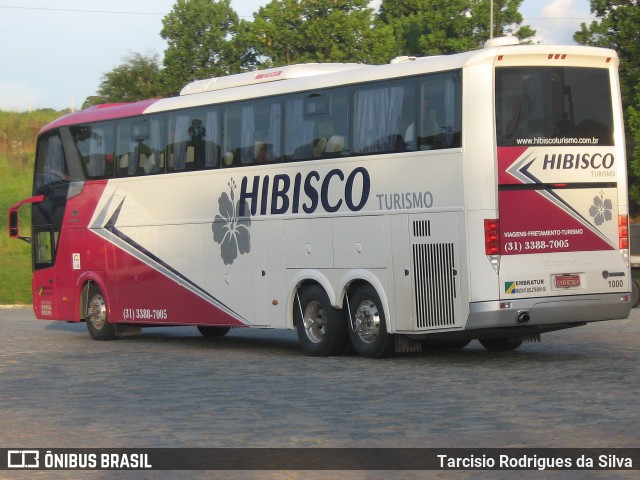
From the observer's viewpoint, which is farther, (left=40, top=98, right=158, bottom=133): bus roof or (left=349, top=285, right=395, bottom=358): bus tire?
(left=40, top=98, right=158, bottom=133): bus roof

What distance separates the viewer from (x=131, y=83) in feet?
216

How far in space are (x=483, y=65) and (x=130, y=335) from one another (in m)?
11.8

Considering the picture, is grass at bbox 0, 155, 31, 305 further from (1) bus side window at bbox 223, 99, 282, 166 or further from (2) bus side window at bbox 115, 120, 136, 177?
(1) bus side window at bbox 223, 99, 282, 166

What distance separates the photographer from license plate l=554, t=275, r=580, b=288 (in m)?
17.2

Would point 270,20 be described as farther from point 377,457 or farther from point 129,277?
point 377,457

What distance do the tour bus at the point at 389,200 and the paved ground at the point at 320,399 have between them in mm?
722

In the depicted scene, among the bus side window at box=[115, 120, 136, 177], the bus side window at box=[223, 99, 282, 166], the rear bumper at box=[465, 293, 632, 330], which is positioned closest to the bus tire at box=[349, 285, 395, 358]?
the rear bumper at box=[465, 293, 632, 330]

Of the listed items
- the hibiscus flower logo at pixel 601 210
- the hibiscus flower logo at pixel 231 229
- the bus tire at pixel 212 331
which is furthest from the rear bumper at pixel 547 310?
the bus tire at pixel 212 331

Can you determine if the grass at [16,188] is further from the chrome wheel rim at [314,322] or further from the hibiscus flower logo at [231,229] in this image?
the chrome wheel rim at [314,322]

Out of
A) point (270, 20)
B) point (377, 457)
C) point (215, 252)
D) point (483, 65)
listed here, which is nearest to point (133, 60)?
point (270, 20)

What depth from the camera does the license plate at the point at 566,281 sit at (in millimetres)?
17156

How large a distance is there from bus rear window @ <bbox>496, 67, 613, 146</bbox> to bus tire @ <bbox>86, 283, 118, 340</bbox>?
10.4 m

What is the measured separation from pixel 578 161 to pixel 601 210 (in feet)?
2.30

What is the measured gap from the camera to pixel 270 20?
61.2 meters
